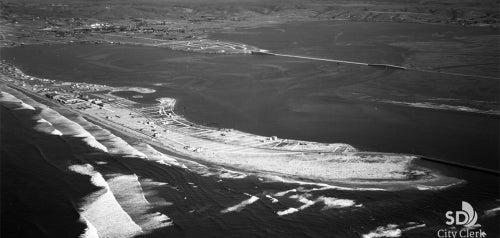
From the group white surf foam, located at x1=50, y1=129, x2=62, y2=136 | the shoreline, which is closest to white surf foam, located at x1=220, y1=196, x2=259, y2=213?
the shoreline

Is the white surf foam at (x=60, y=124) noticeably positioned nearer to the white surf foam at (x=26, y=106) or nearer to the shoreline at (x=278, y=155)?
the white surf foam at (x=26, y=106)

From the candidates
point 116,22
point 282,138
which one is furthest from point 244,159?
point 116,22

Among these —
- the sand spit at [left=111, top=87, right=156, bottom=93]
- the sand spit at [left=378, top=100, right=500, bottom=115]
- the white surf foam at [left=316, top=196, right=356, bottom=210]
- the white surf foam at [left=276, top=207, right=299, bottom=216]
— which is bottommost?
the white surf foam at [left=316, top=196, right=356, bottom=210]

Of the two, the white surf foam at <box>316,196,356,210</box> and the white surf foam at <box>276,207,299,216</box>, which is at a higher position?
the white surf foam at <box>276,207,299,216</box>

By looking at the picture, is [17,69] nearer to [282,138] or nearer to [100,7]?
[282,138]

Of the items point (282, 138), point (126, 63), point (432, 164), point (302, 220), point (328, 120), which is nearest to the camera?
point (302, 220)

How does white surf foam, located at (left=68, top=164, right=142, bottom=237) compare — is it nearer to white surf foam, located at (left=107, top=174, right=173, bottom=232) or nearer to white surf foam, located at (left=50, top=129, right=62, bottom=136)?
white surf foam, located at (left=107, top=174, right=173, bottom=232)

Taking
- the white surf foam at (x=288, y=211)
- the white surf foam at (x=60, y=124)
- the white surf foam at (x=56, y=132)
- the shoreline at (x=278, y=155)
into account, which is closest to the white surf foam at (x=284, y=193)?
the white surf foam at (x=288, y=211)
